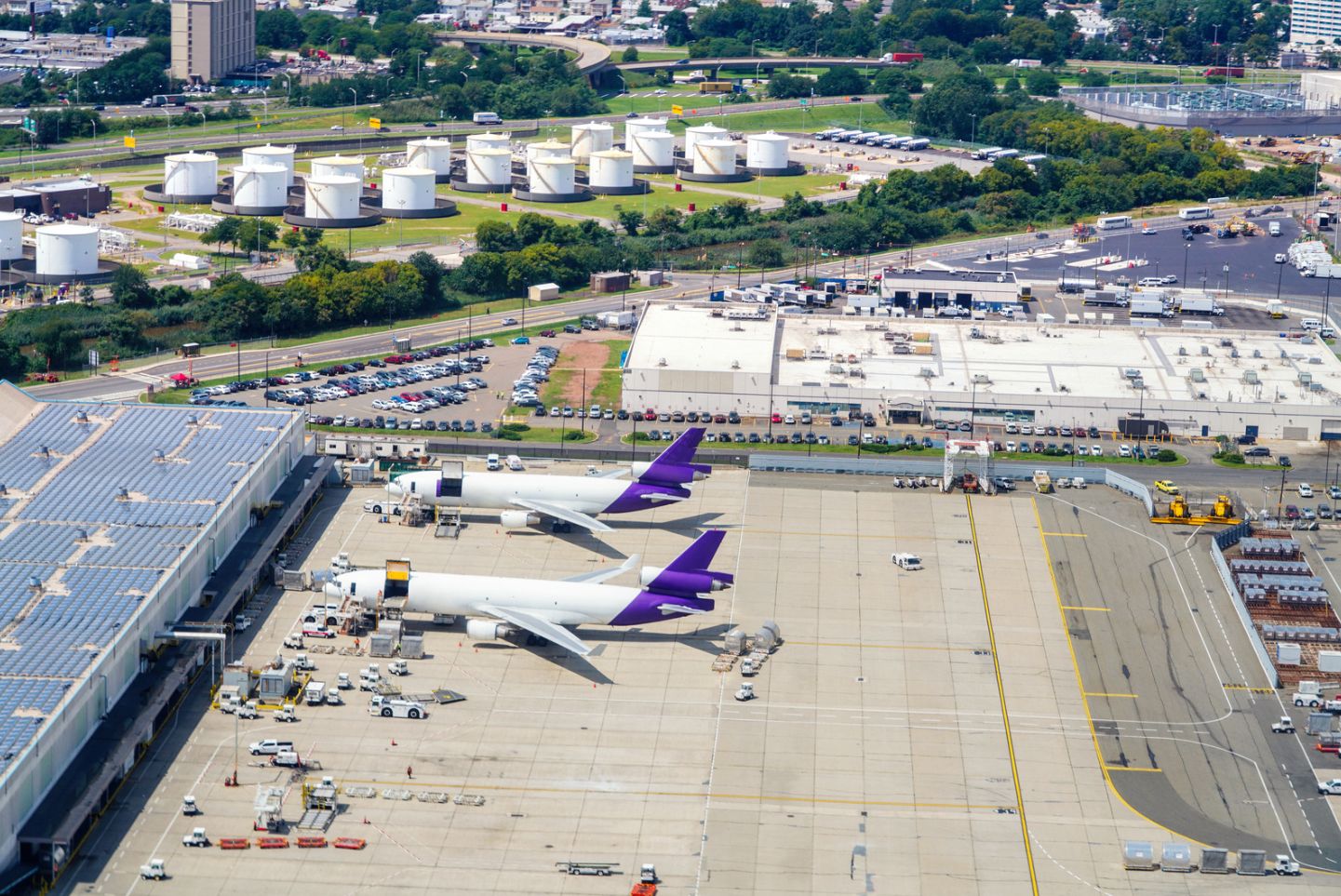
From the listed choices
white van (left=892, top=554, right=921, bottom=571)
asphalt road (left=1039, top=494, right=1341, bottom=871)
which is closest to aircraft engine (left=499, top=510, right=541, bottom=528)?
white van (left=892, top=554, right=921, bottom=571)

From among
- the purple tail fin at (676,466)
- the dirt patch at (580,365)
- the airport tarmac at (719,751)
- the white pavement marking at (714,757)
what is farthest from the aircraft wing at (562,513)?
the dirt patch at (580,365)

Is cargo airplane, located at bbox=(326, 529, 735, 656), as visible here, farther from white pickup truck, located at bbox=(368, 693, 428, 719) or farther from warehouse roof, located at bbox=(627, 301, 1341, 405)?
warehouse roof, located at bbox=(627, 301, 1341, 405)

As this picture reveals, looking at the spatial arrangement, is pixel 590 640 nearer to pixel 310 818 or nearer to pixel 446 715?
pixel 446 715

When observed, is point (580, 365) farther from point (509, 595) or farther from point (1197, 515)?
point (509, 595)

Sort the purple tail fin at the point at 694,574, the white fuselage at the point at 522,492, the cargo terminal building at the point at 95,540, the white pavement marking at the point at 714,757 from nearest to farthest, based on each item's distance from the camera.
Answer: the white pavement marking at the point at 714,757 < the cargo terminal building at the point at 95,540 < the purple tail fin at the point at 694,574 < the white fuselage at the point at 522,492

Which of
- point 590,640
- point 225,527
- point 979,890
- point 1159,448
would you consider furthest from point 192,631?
point 1159,448

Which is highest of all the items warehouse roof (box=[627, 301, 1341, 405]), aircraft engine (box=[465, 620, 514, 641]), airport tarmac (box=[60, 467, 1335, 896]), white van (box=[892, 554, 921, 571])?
warehouse roof (box=[627, 301, 1341, 405])

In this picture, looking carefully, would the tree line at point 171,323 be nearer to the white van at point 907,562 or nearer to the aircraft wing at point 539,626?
the aircraft wing at point 539,626

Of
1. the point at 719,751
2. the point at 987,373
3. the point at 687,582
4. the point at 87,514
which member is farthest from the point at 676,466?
the point at 987,373
